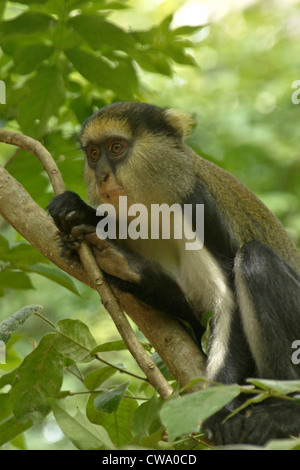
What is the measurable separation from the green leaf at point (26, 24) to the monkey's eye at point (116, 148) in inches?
43.2

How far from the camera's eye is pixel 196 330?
4.80 m

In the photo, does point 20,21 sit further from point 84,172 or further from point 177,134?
point 177,134

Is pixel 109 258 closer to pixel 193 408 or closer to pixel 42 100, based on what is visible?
pixel 42 100

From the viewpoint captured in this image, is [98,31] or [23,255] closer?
[23,255]

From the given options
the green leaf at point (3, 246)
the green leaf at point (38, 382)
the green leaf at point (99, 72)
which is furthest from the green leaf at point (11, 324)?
the green leaf at point (99, 72)

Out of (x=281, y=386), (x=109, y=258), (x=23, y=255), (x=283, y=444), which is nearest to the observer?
(x=283, y=444)

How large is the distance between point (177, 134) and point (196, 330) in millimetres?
1852

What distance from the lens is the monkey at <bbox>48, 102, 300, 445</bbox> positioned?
4078mm

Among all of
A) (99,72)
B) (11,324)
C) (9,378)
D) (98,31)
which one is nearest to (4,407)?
(9,378)

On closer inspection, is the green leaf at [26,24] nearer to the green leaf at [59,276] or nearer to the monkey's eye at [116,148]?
the monkey's eye at [116,148]

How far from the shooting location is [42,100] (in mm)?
4926

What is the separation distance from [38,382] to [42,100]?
Answer: 233 cm

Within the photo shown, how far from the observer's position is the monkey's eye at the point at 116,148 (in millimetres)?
5344

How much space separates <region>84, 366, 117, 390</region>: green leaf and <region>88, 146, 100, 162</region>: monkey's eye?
2.05 metres
